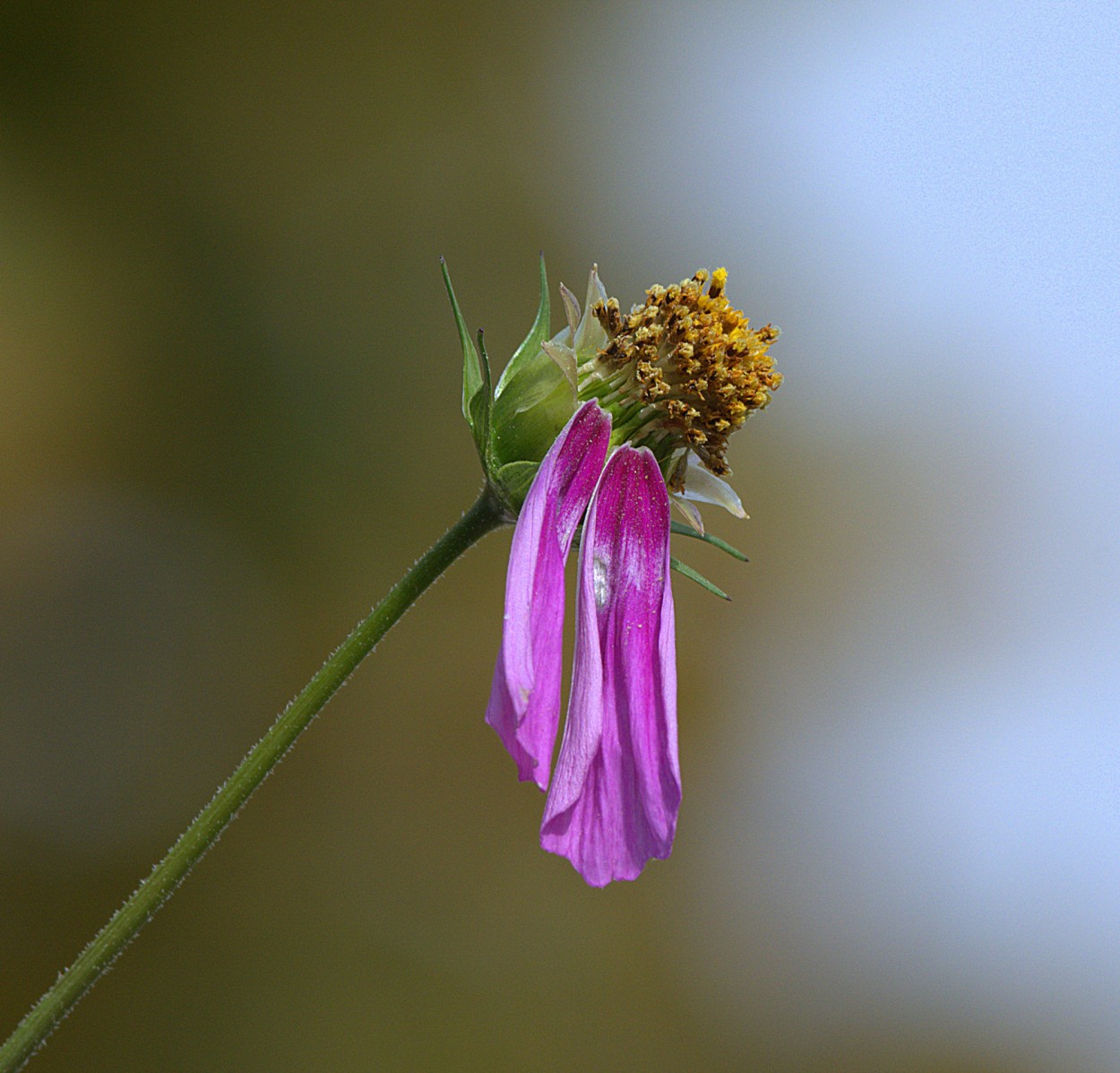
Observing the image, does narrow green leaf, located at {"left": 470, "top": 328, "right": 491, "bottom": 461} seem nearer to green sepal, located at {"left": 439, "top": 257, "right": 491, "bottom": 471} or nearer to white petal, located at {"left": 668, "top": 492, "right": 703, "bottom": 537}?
green sepal, located at {"left": 439, "top": 257, "right": 491, "bottom": 471}

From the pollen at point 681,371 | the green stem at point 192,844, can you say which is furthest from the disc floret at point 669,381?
the green stem at point 192,844

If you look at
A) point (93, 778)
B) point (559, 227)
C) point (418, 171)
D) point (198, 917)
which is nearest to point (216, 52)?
point (418, 171)

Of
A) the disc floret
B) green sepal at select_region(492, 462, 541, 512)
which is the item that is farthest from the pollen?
green sepal at select_region(492, 462, 541, 512)

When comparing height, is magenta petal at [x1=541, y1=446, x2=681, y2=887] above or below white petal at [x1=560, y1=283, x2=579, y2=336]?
below

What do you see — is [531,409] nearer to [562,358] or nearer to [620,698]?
[562,358]

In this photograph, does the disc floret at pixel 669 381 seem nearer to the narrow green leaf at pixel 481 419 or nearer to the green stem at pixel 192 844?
the narrow green leaf at pixel 481 419

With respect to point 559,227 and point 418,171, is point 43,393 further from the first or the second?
point 559,227
